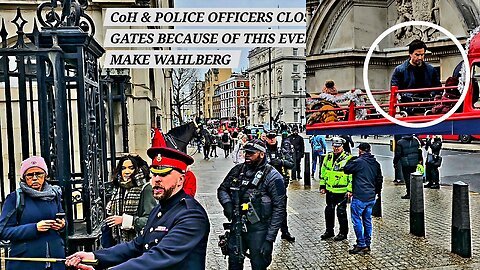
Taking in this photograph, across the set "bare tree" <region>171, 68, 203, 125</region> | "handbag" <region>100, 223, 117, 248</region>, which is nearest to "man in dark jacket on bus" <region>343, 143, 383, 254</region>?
"handbag" <region>100, 223, 117, 248</region>

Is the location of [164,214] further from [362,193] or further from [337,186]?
[337,186]

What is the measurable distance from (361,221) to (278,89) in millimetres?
26916

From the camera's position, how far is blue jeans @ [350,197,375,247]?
704 centimetres

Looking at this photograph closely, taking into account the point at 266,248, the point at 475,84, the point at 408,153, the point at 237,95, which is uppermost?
the point at 237,95

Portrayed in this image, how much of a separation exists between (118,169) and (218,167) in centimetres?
1514

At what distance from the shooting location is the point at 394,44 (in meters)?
19.2

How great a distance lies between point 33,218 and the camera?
155 inches

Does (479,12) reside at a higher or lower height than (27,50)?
higher

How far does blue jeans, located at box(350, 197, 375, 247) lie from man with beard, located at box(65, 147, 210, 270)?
15.2 feet

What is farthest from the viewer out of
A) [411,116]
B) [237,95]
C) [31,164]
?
[237,95]

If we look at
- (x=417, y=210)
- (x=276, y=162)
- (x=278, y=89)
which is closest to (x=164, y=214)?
(x=417, y=210)

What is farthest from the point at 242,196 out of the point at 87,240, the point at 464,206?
the point at 464,206

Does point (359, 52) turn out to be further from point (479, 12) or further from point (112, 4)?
point (112, 4)

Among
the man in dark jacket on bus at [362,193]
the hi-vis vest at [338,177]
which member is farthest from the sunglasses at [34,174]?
the hi-vis vest at [338,177]
